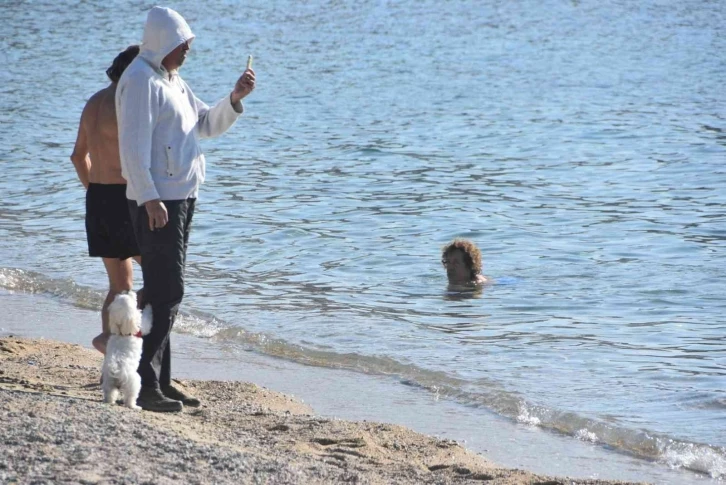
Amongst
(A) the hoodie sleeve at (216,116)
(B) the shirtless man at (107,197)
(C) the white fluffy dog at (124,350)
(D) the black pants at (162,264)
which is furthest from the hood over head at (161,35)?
(C) the white fluffy dog at (124,350)

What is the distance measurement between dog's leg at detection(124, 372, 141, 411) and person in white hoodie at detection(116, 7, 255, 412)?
223 millimetres

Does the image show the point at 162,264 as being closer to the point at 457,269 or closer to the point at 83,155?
the point at 83,155

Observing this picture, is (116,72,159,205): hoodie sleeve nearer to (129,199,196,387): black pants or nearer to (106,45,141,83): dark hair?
(129,199,196,387): black pants

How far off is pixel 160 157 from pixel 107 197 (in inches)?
30.4

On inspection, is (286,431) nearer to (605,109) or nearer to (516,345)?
(516,345)

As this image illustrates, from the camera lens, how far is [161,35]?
5359 millimetres

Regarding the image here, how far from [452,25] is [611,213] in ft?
68.6

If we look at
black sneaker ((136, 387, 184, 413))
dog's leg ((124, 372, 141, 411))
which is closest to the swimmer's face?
black sneaker ((136, 387, 184, 413))

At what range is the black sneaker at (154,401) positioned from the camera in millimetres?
5668

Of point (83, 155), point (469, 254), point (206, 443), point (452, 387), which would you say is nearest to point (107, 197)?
point (83, 155)

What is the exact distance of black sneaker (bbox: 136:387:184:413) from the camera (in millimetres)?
5668

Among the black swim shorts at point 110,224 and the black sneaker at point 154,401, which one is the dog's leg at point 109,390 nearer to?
the black sneaker at point 154,401

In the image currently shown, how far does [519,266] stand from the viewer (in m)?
11.2

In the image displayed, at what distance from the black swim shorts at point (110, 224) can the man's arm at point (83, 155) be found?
0.23 metres
